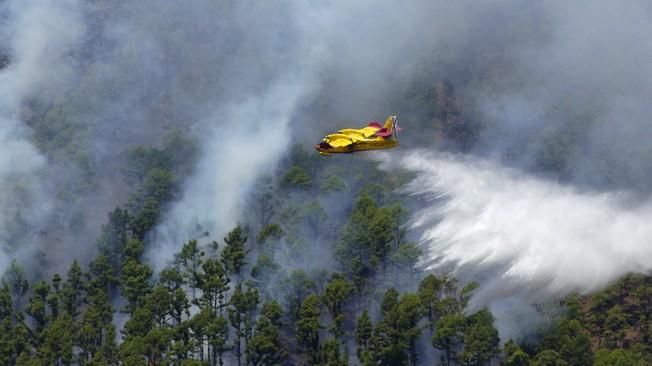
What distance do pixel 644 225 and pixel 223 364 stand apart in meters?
66.1

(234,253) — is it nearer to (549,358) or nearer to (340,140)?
(340,140)

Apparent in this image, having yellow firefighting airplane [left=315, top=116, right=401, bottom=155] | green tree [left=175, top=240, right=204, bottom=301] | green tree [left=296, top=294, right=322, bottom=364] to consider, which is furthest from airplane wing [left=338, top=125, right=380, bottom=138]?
green tree [left=175, top=240, right=204, bottom=301]

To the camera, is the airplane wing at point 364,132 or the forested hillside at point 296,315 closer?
the forested hillside at point 296,315

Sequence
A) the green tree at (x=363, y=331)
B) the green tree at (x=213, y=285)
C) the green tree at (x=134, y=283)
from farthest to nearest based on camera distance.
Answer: the green tree at (x=134, y=283) < the green tree at (x=213, y=285) < the green tree at (x=363, y=331)

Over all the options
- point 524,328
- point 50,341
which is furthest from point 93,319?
point 524,328

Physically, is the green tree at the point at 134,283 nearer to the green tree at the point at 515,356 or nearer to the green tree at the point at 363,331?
the green tree at the point at 363,331

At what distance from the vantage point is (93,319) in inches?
7298

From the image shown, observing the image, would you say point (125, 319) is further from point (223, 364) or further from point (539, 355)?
point (539, 355)

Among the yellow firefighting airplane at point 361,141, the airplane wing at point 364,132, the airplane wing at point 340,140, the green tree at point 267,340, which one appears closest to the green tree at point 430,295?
the yellow firefighting airplane at point 361,141

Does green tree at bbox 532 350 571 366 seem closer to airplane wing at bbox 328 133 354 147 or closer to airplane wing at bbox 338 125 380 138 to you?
airplane wing at bbox 338 125 380 138

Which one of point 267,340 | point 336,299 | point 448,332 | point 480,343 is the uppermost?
point 336,299

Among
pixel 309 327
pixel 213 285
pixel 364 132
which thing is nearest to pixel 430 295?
pixel 309 327

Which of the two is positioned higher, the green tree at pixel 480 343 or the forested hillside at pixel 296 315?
the forested hillside at pixel 296 315

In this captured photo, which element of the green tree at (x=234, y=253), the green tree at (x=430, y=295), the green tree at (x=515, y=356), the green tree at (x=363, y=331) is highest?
the green tree at (x=234, y=253)
